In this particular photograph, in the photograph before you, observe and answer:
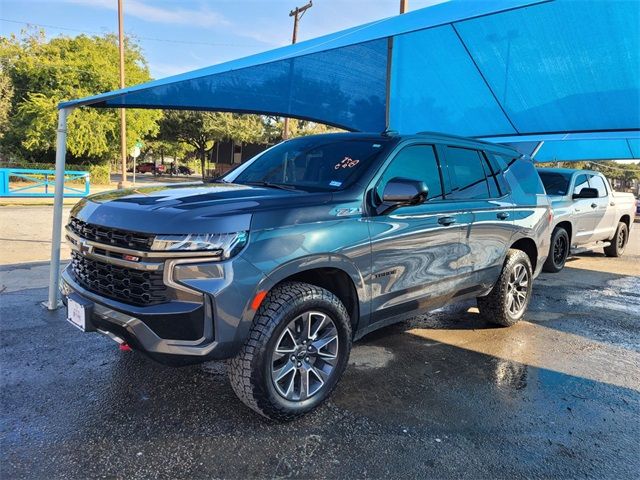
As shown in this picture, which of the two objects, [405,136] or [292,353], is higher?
[405,136]

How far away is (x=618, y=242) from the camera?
35.4 ft

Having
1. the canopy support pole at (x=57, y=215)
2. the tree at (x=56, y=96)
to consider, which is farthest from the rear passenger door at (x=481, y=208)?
the tree at (x=56, y=96)

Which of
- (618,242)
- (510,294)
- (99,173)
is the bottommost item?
(510,294)

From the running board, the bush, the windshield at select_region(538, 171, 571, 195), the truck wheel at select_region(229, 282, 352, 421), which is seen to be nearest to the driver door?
the truck wheel at select_region(229, 282, 352, 421)

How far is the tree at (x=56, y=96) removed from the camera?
1171 inches

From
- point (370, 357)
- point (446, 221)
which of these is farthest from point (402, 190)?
point (370, 357)

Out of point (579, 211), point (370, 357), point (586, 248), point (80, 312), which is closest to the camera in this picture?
point (80, 312)

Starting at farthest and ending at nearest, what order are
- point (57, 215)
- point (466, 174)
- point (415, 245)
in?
point (57, 215)
point (466, 174)
point (415, 245)

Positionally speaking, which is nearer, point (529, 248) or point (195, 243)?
point (195, 243)

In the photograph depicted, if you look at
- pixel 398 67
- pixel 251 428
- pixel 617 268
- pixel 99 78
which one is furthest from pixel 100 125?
pixel 251 428

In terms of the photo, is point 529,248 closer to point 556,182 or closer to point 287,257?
point 287,257

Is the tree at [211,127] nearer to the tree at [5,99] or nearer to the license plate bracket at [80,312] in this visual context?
the tree at [5,99]

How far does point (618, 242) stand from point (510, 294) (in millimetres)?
7313

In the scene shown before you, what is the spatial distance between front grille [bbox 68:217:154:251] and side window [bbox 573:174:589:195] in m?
8.12
